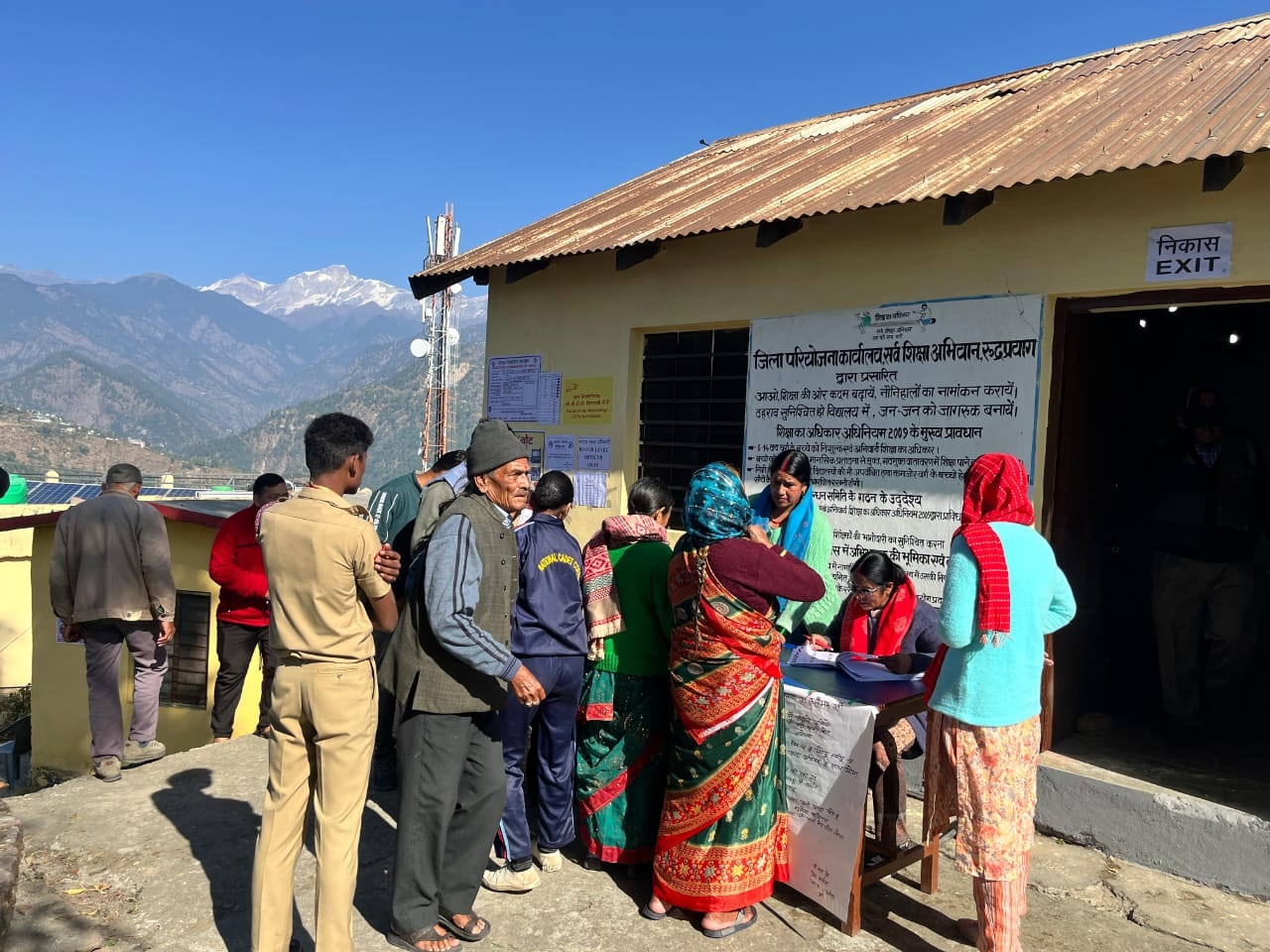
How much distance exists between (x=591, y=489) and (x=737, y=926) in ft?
11.9

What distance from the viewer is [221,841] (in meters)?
4.12

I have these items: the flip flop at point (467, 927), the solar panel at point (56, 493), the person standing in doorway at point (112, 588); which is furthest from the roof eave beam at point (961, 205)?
the solar panel at point (56, 493)

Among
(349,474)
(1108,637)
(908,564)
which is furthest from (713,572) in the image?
(1108,637)

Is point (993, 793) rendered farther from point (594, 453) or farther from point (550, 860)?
point (594, 453)

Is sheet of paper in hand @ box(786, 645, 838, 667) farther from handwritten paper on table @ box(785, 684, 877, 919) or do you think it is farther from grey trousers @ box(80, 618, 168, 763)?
grey trousers @ box(80, 618, 168, 763)

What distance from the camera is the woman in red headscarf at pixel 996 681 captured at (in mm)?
2863

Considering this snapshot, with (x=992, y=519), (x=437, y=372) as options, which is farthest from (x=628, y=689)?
(x=437, y=372)

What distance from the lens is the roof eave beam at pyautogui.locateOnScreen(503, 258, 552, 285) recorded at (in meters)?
6.36

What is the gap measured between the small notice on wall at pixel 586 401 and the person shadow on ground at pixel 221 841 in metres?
3.29

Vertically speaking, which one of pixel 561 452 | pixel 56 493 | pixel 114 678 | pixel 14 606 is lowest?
pixel 14 606

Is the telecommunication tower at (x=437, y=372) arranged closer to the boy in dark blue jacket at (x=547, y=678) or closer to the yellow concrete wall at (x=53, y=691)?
the yellow concrete wall at (x=53, y=691)

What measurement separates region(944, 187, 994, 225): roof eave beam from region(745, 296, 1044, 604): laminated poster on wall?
17.4 inches

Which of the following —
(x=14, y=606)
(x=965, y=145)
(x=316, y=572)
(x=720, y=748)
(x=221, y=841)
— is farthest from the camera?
(x=14, y=606)

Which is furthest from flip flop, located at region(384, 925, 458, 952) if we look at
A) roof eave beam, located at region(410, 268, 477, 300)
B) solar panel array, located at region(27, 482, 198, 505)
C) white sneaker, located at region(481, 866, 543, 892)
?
solar panel array, located at region(27, 482, 198, 505)
